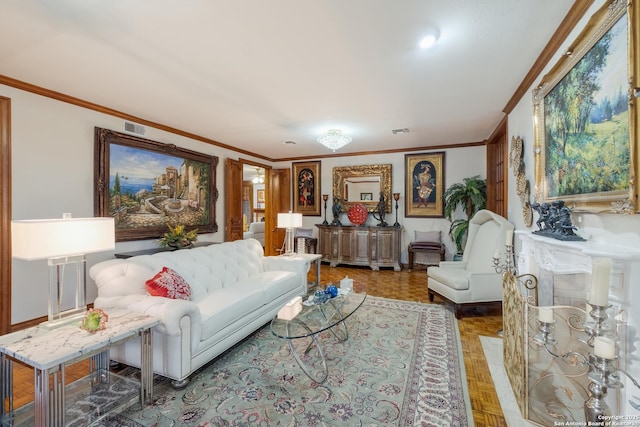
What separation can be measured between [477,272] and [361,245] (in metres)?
2.76

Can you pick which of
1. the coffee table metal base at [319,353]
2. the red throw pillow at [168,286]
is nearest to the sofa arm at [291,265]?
the coffee table metal base at [319,353]

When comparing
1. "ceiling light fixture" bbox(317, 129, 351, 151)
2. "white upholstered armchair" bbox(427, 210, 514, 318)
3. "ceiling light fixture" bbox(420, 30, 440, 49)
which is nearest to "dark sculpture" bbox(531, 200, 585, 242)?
"white upholstered armchair" bbox(427, 210, 514, 318)

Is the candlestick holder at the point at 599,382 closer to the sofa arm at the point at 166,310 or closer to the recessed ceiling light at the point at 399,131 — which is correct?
the sofa arm at the point at 166,310

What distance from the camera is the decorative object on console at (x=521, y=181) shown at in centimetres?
267

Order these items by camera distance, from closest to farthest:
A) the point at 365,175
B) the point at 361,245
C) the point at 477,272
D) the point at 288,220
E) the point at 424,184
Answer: the point at 477,272
the point at 288,220
the point at 424,184
the point at 361,245
the point at 365,175

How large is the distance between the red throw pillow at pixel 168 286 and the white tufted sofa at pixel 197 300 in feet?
0.34

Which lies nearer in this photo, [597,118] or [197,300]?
[597,118]

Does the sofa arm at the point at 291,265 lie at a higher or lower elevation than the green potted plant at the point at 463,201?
lower

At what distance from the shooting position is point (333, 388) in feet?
6.39

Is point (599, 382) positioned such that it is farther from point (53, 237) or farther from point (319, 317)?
point (53, 237)

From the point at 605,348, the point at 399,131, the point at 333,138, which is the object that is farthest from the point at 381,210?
the point at 605,348

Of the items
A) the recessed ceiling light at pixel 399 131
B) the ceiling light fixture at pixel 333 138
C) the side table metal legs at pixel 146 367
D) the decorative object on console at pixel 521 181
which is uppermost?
the recessed ceiling light at pixel 399 131

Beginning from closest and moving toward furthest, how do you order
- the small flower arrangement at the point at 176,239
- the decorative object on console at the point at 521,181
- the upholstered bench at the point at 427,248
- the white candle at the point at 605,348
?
1. the white candle at the point at 605,348
2. the decorative object on console at the point at 521,181
3. the small flower arrangement at the point at 176,239
4. the upholstered bench at the point at 427,248

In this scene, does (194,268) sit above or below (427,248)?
above
